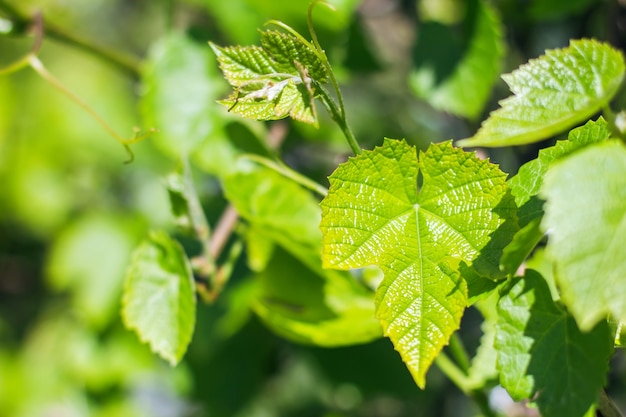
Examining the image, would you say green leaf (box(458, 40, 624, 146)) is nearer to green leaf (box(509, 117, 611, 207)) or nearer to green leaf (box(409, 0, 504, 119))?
green leaf (box(509, 117, 611, 207))

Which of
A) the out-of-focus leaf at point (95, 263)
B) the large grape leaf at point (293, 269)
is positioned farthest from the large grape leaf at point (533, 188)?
the out-of-focus leaf at point (95, 263)

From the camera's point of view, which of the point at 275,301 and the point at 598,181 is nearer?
the point at 598,181

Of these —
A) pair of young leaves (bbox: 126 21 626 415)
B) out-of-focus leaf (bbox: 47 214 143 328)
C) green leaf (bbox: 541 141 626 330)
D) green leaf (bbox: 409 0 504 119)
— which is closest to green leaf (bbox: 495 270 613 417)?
pair of young leaves (bbox: 126 21 626 415)

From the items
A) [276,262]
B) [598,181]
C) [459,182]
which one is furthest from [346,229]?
[276,262]

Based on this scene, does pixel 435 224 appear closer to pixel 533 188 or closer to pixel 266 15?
pixel 533 188

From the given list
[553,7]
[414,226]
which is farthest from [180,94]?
[414,226]

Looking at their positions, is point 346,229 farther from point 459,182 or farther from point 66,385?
point 66,385

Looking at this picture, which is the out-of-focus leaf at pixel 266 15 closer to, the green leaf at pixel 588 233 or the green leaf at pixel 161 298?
the green leaf at pixel 161 298
